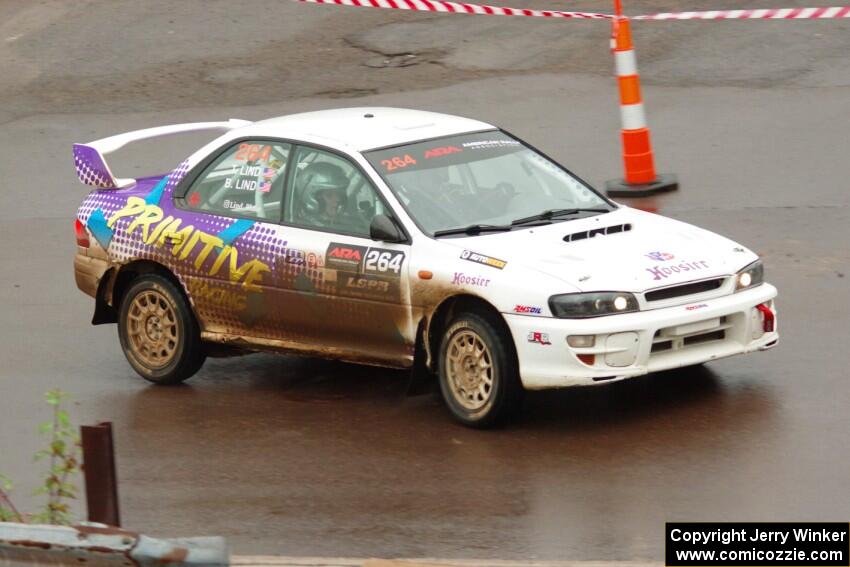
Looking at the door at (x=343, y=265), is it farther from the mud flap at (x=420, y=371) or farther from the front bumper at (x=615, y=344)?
the front bumper at (x=615, y=344)

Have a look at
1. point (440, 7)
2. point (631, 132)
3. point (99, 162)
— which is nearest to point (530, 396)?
point (99, 162)

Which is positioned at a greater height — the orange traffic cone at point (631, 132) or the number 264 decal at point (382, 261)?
the orange traffic cone at point (631, 132)

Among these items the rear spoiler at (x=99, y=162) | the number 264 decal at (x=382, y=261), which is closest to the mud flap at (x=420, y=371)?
the number 264 decal at (x=382, y=261)

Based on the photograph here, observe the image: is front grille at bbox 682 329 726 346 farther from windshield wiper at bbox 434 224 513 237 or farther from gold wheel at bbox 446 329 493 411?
windshield wiper at bbox 434 224 513 237

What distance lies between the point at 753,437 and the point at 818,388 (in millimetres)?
898

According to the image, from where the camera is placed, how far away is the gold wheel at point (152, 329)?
32.6ft

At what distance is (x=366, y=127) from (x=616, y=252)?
188cm

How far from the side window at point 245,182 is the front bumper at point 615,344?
190 cm

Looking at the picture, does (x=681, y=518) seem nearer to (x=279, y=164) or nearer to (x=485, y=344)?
(x=485, y=344)

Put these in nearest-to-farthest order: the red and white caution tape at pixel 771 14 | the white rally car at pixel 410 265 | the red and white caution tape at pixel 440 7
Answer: the white rally car at pixel 410 265, the red and white caution tape at pixel 771 14, the red and white caution tape at pixel 440 7

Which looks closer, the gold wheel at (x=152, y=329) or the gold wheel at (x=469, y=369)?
the gold wheel at (x=469, y=369)

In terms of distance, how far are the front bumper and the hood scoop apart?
2.34ft

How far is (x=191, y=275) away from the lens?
9.72m

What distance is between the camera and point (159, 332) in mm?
9992
